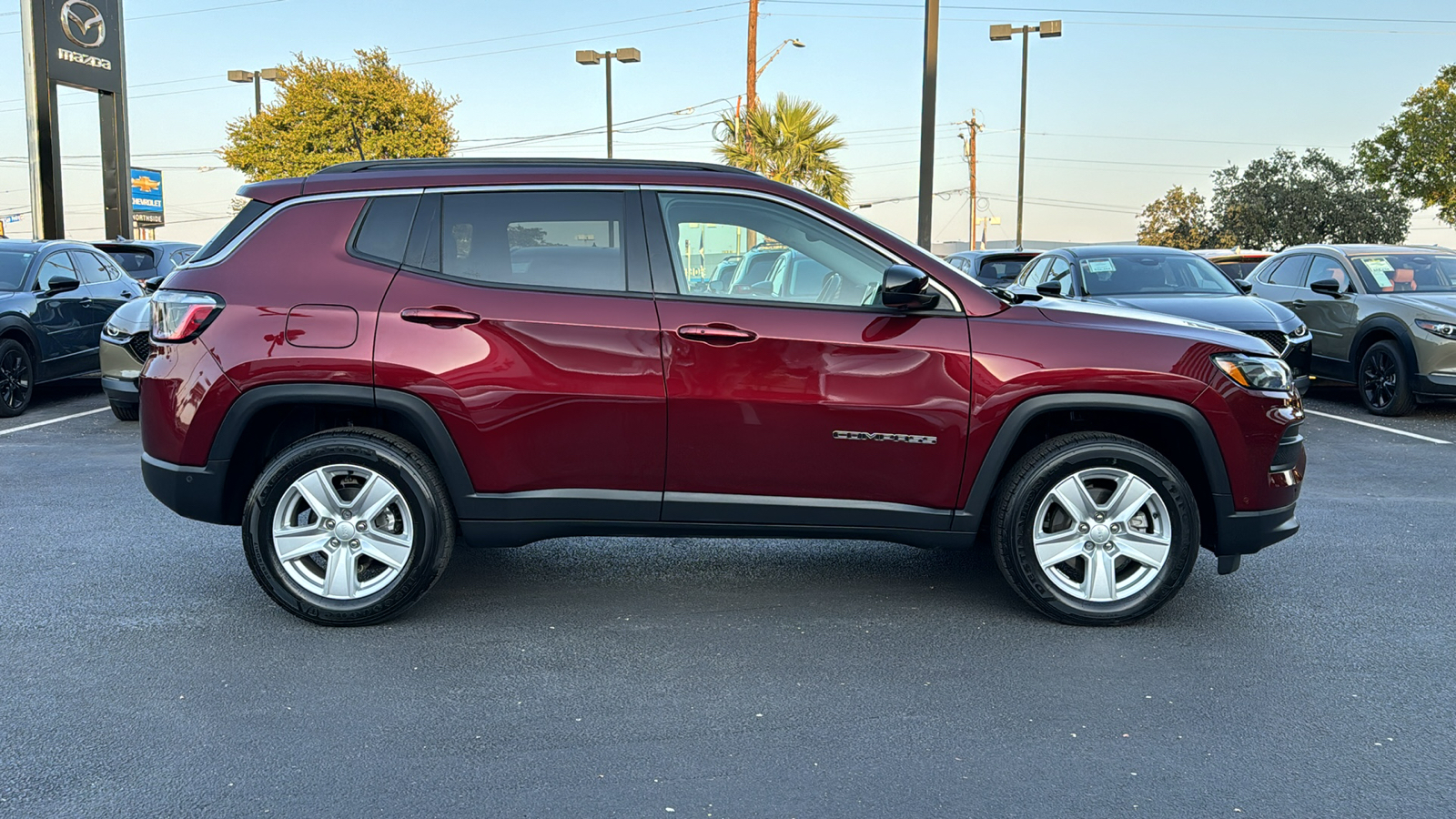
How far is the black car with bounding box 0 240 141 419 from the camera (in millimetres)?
10672

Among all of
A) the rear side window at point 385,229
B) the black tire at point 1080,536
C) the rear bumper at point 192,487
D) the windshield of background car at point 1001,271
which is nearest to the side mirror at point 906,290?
the black tire at point 1080,536

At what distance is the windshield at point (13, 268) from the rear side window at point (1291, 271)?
13.2m

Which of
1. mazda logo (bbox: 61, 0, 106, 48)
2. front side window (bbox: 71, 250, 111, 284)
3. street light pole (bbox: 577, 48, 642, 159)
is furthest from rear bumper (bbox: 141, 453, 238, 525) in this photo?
street light pole (bbox: 577, 48, 642, 159)

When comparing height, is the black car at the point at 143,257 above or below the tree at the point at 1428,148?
below

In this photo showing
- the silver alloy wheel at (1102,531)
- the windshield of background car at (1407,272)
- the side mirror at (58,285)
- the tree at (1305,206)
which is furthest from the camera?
the tree at (1305,206)

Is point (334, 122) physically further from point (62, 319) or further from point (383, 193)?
point (383, 193)

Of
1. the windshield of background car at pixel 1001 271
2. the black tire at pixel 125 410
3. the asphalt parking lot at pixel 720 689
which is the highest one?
the windshield of background car at pixel 1001 271

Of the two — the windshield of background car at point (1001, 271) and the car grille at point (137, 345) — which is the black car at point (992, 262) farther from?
the car grille at point (137, 345)

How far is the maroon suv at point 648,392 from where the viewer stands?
171 inches

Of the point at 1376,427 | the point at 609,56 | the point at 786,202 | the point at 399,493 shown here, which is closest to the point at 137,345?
the point at 399,493

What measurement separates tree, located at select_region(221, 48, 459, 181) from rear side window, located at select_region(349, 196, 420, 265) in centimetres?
3602

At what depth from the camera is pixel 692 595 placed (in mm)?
4969

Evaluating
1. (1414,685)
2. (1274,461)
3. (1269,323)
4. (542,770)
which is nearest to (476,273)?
(542,770)

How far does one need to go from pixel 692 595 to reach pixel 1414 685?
108 inches
